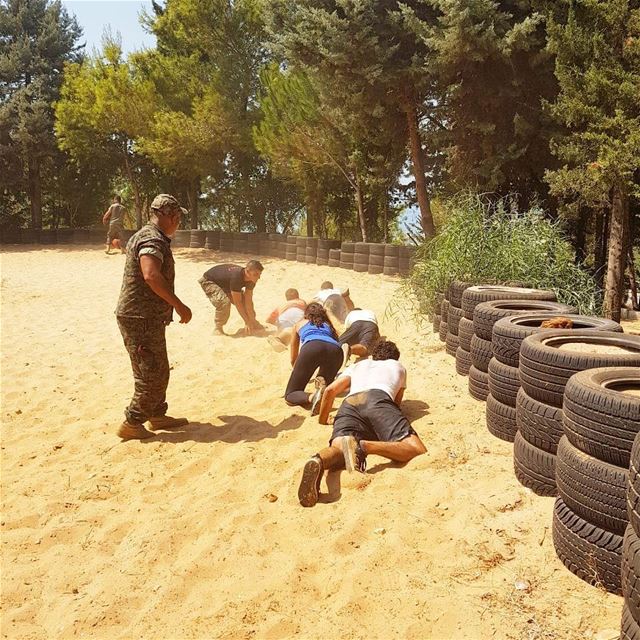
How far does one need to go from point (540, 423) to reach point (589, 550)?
891 millimetres

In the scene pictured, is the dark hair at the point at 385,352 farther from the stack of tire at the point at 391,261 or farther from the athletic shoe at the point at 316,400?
the stack of tire at the point at 391,261

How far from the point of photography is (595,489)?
2863 millimetres

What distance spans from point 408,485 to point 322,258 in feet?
51.5

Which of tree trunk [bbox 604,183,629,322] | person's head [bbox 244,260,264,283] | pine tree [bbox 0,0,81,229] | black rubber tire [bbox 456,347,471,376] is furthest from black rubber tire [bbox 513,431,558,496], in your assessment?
pine tree [bbox 0,0,81,229]

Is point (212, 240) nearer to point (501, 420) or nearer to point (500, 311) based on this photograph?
point (500, 311)

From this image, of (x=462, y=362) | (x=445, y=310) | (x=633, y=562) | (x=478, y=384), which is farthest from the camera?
(x=445, y=310)

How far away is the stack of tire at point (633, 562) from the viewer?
2268 mm

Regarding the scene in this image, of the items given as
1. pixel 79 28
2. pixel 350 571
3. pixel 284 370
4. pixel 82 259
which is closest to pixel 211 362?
pixel 284 370

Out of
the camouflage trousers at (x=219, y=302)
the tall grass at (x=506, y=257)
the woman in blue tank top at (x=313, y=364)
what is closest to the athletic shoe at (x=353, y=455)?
the woman in blue tank top at (x=313, y=364)

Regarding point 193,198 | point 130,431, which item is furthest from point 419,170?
point 193,198

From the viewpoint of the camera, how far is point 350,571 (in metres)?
3.11

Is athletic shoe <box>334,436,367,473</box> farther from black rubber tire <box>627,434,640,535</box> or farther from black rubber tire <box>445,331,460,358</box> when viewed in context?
black rubber tire <box>445,331,460,358</box>

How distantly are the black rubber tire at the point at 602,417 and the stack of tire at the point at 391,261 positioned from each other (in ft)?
44.2

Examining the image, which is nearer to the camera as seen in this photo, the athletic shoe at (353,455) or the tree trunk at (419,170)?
the athletic shoe at (353,455)
